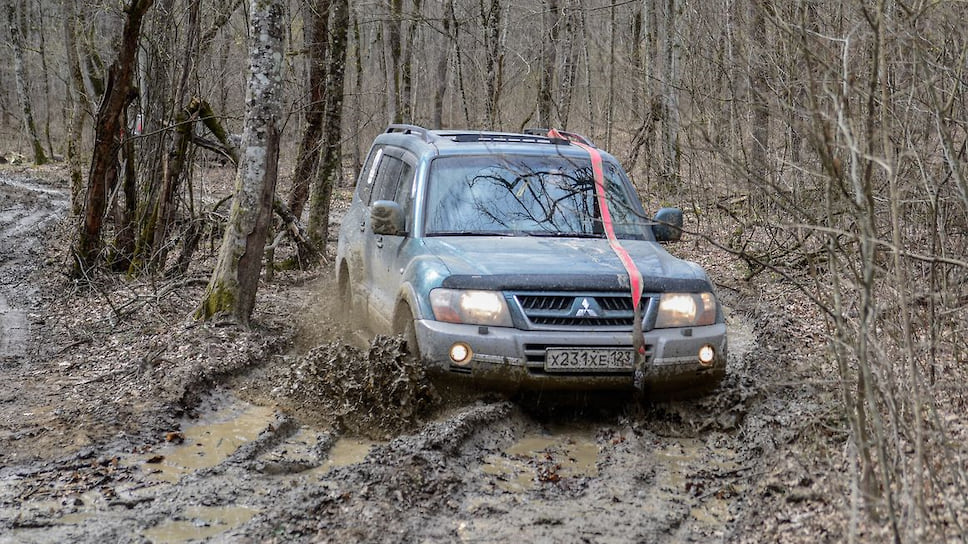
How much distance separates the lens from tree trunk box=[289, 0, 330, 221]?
13.6 m

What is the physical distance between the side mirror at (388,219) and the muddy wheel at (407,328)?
717 mm

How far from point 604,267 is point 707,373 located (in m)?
0.95

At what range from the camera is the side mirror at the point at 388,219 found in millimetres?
7230

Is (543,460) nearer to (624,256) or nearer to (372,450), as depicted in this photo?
(372,450)

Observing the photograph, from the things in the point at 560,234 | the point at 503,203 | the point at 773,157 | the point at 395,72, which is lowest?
the point at 560,234

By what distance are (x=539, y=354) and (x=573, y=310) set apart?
35 centimetres

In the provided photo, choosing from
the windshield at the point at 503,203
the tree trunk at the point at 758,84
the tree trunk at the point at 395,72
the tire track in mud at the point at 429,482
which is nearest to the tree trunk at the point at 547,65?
the tree trunk at the point at 395,72

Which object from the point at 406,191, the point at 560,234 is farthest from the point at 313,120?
the point at 560,234

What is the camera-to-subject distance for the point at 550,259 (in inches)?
253

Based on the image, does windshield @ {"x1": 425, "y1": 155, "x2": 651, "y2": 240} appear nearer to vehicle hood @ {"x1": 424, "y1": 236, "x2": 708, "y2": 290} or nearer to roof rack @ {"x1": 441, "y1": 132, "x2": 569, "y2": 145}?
vehicle hood @ {"x1": 424, "y1": 236, "x2": 708, "y2": 290}

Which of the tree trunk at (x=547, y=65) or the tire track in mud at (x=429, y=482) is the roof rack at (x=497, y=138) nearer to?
the tire track in mud at (x=429, y=482)

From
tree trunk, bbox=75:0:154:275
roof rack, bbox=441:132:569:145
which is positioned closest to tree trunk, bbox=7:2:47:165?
tree trunk, bbox=75:0:154:275

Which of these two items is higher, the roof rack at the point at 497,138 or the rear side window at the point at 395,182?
the roof rack at the point at 497,138

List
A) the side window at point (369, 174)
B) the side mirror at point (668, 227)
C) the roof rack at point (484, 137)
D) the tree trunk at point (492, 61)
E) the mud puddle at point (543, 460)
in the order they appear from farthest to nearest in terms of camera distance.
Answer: the tree trunk at point (492, 61)
the side window at point (369, 174)
the roof rack at point (484, 137)
the side mirror at point (668, 227)
the mud puddle at point (543, 460)
